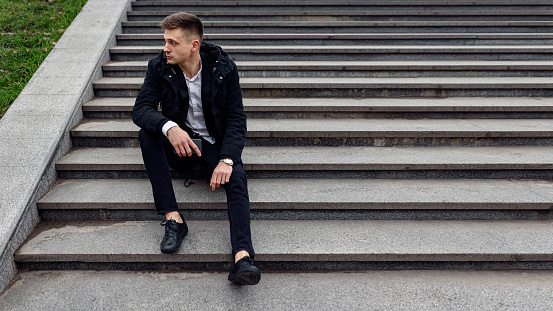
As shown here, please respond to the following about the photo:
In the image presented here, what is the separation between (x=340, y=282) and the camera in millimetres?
2463

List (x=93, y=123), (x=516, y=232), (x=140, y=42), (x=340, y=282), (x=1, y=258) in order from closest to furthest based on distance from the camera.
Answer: (x=1, y=258), (x=340, y=282), (x=516, y=232), (x=93, y=123), (x=140, y=42)

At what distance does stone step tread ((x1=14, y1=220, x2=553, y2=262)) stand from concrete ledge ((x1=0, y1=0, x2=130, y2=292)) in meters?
0.18

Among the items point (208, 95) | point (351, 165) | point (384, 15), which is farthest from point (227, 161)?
point (384, 15)

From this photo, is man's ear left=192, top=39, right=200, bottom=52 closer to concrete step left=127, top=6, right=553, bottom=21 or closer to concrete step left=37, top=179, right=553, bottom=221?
concrete step left=37, top=179, right=553, bottom=221

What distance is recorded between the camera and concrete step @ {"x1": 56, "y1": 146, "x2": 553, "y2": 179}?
125 inches

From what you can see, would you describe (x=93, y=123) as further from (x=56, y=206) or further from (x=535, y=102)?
(x=535, y=102)

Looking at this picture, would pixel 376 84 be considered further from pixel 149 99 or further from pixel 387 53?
pixel 149 99

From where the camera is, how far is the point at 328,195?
9.72ft

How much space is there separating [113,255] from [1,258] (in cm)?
68

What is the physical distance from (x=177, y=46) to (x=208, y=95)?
423 millimetres

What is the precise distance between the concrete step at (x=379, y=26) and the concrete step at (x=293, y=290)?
4297 millimetres

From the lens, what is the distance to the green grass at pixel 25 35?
13.1ft

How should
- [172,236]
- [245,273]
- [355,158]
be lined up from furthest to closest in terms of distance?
[355,158] < [172,236] < [245,273]

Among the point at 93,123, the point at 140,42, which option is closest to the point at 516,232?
the point at 93,123
